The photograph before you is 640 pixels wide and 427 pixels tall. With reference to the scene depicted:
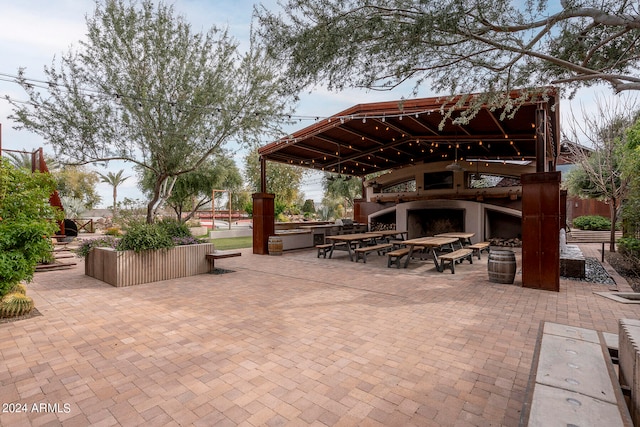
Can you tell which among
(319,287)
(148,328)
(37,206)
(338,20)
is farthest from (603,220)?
(37,206)

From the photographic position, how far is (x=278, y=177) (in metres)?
24.4

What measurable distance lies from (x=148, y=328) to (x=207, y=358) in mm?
1390

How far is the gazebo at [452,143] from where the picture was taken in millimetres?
6082

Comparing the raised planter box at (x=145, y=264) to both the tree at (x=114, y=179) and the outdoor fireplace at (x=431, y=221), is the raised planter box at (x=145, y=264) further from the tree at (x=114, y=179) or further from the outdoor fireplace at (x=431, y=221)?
the tree at (x=114, y=179)

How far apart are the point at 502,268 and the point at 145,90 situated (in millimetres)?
9178

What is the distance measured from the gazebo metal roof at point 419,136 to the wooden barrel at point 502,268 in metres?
2.06

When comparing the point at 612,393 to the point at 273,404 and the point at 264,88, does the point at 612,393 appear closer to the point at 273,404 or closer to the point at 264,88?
the point at 273,404

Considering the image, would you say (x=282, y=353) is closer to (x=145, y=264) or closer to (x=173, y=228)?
(x=145, y=264)

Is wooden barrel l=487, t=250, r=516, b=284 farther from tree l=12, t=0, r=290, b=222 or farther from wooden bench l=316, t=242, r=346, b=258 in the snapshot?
tree l=12, t=0, r=290, b=222

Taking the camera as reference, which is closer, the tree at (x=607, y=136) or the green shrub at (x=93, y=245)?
the green shrub at (x=93, y=245)

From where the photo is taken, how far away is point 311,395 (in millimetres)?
2551

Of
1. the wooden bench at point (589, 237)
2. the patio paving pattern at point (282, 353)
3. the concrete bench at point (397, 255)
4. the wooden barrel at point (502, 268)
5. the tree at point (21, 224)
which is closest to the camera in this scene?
the patio paving pattern at point (282, 353)

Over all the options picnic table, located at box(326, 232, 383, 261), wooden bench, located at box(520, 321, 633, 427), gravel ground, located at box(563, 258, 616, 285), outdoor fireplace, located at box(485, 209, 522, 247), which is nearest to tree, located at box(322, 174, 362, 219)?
outdoor fireplace, located at box(485, 209, 522, 247)

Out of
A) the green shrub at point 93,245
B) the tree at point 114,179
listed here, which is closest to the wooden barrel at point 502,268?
the green shrub at point 93,245
